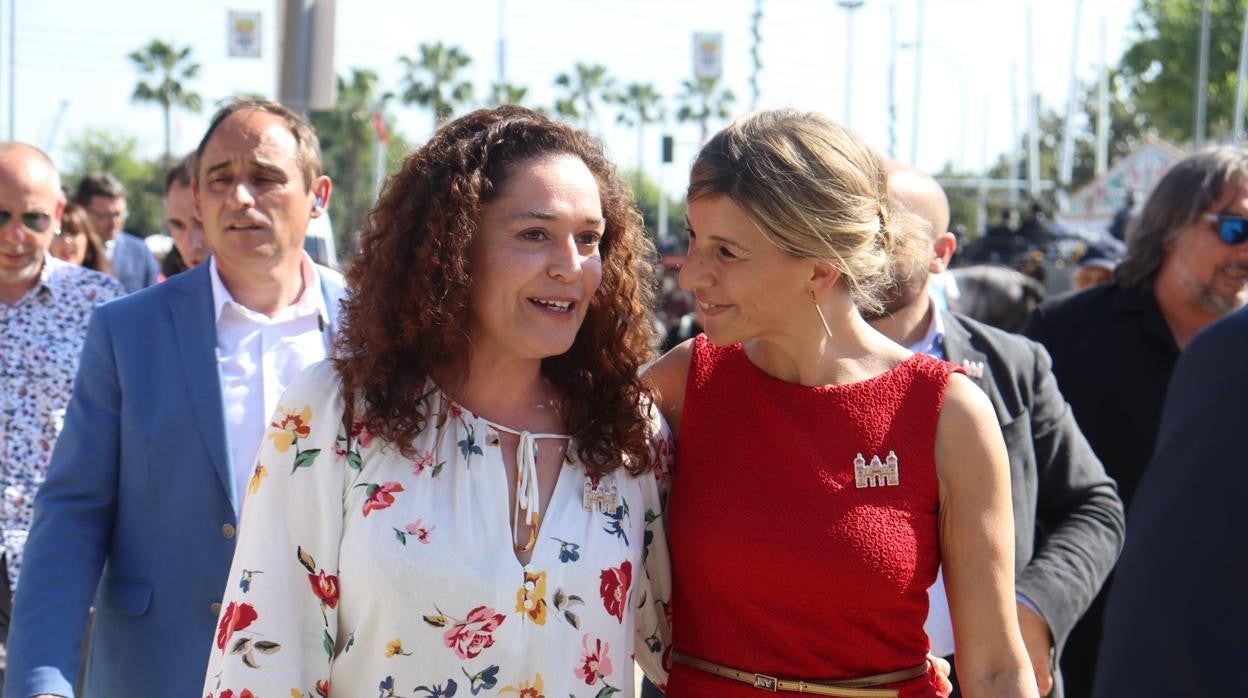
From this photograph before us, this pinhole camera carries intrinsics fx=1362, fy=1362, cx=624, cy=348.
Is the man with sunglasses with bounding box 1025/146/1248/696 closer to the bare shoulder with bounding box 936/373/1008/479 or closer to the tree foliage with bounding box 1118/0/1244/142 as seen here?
the bare shoulder with bounding box 936/373/1008/479

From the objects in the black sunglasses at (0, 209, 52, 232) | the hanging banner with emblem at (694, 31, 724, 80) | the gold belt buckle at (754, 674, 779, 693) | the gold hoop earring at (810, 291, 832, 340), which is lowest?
the gold belt buckle at (754, 674, 779, 693)

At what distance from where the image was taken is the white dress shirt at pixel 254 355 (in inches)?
134

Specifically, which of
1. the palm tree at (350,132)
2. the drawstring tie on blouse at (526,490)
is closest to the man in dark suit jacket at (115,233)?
the drawstring tie on blouse at (526,490)

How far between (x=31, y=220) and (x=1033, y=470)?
143 inches

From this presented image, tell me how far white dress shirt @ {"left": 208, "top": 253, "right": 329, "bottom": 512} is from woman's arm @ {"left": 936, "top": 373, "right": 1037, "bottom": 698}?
1.62 metres

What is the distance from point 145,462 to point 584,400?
3.64 ft

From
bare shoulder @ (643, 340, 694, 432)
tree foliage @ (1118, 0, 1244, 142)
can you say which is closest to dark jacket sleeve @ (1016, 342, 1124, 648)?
bare shoulder @ (643, 340, 694, 432)

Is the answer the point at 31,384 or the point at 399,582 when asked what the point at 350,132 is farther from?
the point at 399,582

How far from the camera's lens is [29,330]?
4848 millimetres

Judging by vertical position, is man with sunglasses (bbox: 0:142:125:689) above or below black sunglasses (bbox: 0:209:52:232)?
below

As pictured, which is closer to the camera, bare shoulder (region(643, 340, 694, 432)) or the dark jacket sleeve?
bare shoulder (region(643, 340, 694, 432))

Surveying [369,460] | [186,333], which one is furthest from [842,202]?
[186,333]

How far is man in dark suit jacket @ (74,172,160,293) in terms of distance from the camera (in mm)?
8617

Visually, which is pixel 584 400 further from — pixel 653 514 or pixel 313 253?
pixel 313 253
